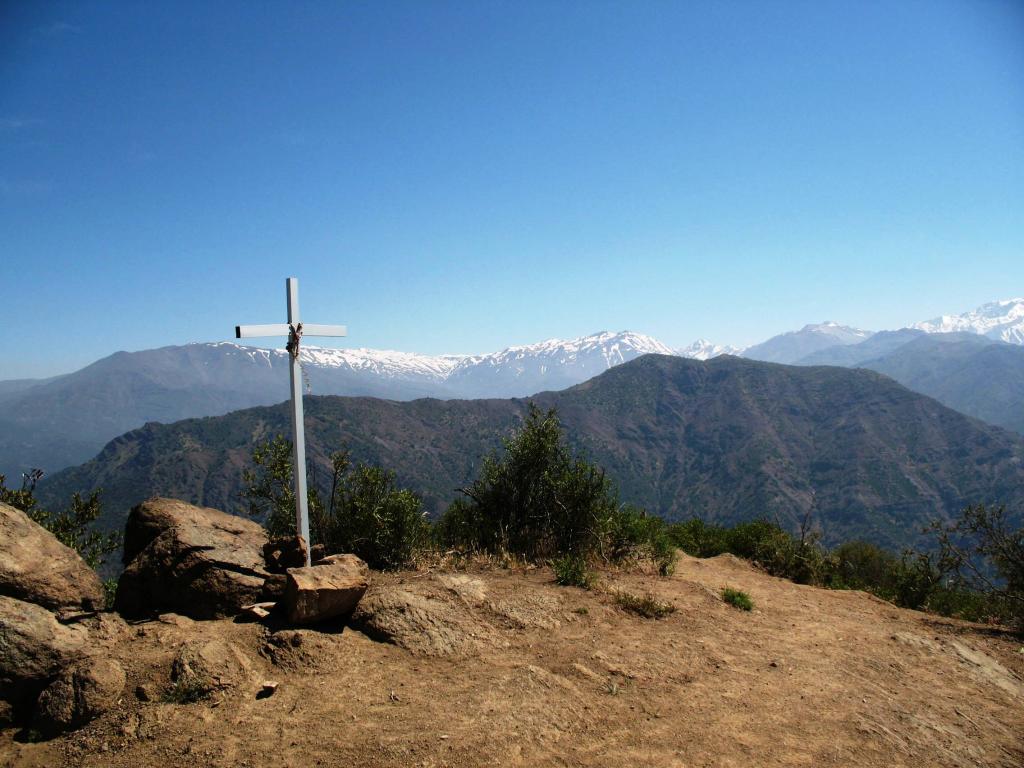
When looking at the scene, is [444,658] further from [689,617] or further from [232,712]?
[689,617]

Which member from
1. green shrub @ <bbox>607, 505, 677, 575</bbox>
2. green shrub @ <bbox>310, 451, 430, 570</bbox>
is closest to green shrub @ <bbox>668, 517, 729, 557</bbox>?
green shrub @ <bbox>607, 505, 677, 575</bbox>

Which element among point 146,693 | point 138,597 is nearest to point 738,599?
point 146,693

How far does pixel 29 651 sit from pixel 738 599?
32.6ft

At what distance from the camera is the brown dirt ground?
5262 mm

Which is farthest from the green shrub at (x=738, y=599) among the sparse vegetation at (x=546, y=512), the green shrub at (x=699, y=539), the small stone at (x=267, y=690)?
the small stone at (x=267, y=690)

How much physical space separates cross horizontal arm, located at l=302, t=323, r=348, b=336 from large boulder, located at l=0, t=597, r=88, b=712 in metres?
4.73

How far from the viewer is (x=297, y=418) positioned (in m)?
8.75

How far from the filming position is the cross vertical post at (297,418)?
27.9 ft

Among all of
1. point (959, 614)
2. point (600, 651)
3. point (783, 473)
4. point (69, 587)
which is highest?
point (69, 587)

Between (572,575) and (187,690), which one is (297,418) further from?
(572,575)

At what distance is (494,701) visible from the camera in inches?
239

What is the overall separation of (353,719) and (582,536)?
6946mm

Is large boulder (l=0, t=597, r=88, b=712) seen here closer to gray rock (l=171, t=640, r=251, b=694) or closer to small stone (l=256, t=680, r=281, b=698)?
gray rock (l=171, t=640, r=251, b=694)

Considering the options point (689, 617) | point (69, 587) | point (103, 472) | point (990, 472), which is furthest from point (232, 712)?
point (990, 472)
